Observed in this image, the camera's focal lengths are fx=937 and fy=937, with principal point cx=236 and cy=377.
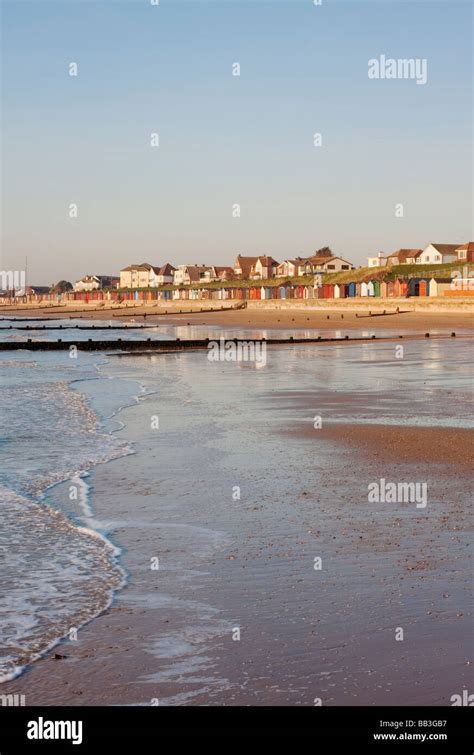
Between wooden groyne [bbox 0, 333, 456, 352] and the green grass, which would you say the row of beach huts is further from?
wooden groyne [bbox 0, 333, 456, 352]

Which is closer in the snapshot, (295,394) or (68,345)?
(295,394)

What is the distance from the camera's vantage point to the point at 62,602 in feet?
27.9

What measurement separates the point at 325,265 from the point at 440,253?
32598 millimetres

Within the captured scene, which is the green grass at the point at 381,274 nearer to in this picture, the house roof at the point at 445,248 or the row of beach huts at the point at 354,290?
the row of beach huts at the point at 354,290

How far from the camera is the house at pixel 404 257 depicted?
17512cm

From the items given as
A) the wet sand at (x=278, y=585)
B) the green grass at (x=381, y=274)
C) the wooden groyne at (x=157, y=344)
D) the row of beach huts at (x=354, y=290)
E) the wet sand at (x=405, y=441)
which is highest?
the green grass at (x=381, y=274)

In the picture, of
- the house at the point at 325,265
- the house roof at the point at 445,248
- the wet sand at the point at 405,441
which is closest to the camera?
the wet sand at the point at 405,441

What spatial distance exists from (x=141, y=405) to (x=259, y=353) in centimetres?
2096

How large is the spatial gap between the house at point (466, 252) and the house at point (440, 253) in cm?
314

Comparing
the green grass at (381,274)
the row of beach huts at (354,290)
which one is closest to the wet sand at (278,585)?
the row of beach huts at (354,290)

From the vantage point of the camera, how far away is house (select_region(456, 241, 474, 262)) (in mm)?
149875

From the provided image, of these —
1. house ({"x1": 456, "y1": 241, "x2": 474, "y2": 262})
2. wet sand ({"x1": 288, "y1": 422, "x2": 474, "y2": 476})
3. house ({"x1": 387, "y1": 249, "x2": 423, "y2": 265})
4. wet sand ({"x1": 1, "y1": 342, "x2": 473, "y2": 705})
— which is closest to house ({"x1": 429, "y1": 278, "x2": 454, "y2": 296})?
house ({"x1": 456, "y1": 241, "x2": 474, "y2": 262})
